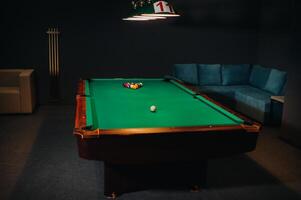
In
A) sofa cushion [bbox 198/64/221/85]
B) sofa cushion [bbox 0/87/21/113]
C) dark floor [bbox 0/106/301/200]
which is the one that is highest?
sofa cushion [bbox 198/64/221/85]

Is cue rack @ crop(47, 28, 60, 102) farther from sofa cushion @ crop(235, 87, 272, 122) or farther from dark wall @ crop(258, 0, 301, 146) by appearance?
dark wall @ crop(258, 0, 301, 146)

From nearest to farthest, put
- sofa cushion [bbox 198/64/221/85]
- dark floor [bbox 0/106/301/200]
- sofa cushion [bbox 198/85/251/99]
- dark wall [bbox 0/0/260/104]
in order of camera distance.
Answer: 1. dark floor [bbox 0/106/301/200]
2. sofa cushion [bbox 198/85/251/99]
3. dark wall [bbox 0/0/260/104]
4. sofa cushion [bbox 198/64/221/85]

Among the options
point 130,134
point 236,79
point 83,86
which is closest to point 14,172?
point 83,86

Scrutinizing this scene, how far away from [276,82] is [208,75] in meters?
1.38

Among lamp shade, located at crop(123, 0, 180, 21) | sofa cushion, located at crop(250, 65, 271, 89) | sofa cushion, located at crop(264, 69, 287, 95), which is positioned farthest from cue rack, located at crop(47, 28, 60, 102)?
sofa cushion, located at crop(264, 69, 287, 95)

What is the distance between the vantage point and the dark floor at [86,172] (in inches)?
134

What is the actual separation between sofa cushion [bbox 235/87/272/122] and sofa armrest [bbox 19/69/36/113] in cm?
371

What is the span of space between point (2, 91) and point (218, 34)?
4.34m

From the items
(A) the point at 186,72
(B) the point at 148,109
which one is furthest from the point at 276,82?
(B) the point at 148,109

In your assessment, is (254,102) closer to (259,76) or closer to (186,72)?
(259,76)

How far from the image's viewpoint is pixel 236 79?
724 cm

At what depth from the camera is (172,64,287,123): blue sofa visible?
6077 millimetres

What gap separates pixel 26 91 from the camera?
240 inches

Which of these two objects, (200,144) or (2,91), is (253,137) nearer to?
(200,144)
